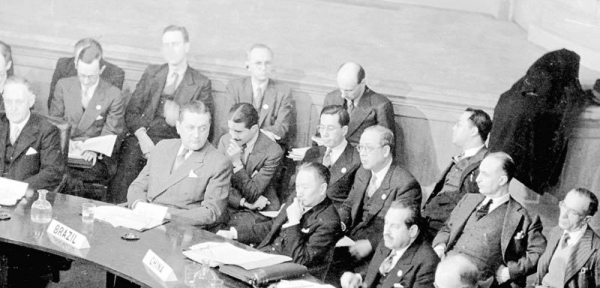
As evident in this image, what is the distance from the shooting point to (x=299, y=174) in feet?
14.7

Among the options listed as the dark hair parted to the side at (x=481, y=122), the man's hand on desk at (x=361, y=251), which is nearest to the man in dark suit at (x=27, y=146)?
the man's hand on desk at (x=361, y=251)

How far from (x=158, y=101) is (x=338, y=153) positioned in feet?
4.75

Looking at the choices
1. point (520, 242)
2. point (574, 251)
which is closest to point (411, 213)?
point (520, 242)

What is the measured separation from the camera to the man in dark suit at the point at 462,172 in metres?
5.01

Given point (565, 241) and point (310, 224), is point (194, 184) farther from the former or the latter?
point (565, 241)

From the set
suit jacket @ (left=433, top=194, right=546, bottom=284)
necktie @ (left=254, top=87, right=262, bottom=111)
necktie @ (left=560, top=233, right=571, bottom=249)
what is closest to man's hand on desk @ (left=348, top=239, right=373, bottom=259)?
suit jacket @ (left=433, top=194, right=546, bottom=284)

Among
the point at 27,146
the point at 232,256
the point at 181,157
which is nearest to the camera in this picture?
the point at 232,256

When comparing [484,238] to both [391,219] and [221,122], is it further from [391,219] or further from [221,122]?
[221,122]

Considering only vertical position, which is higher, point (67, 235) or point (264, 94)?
point (264, 94)

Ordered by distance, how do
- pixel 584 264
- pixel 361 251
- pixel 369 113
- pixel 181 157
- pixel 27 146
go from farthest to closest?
pixel 369 113
pixel 27 146
pixel 181 157
pixel 361 251
pixel 584 264

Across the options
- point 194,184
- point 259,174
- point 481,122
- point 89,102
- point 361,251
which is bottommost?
point 361,251

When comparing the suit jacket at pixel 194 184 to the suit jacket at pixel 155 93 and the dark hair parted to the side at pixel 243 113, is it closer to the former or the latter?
the dark hair parted to the side at pixel 243 113

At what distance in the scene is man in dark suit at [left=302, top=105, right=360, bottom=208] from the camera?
5.32 metres

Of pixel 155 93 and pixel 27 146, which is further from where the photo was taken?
pixel 155 93
